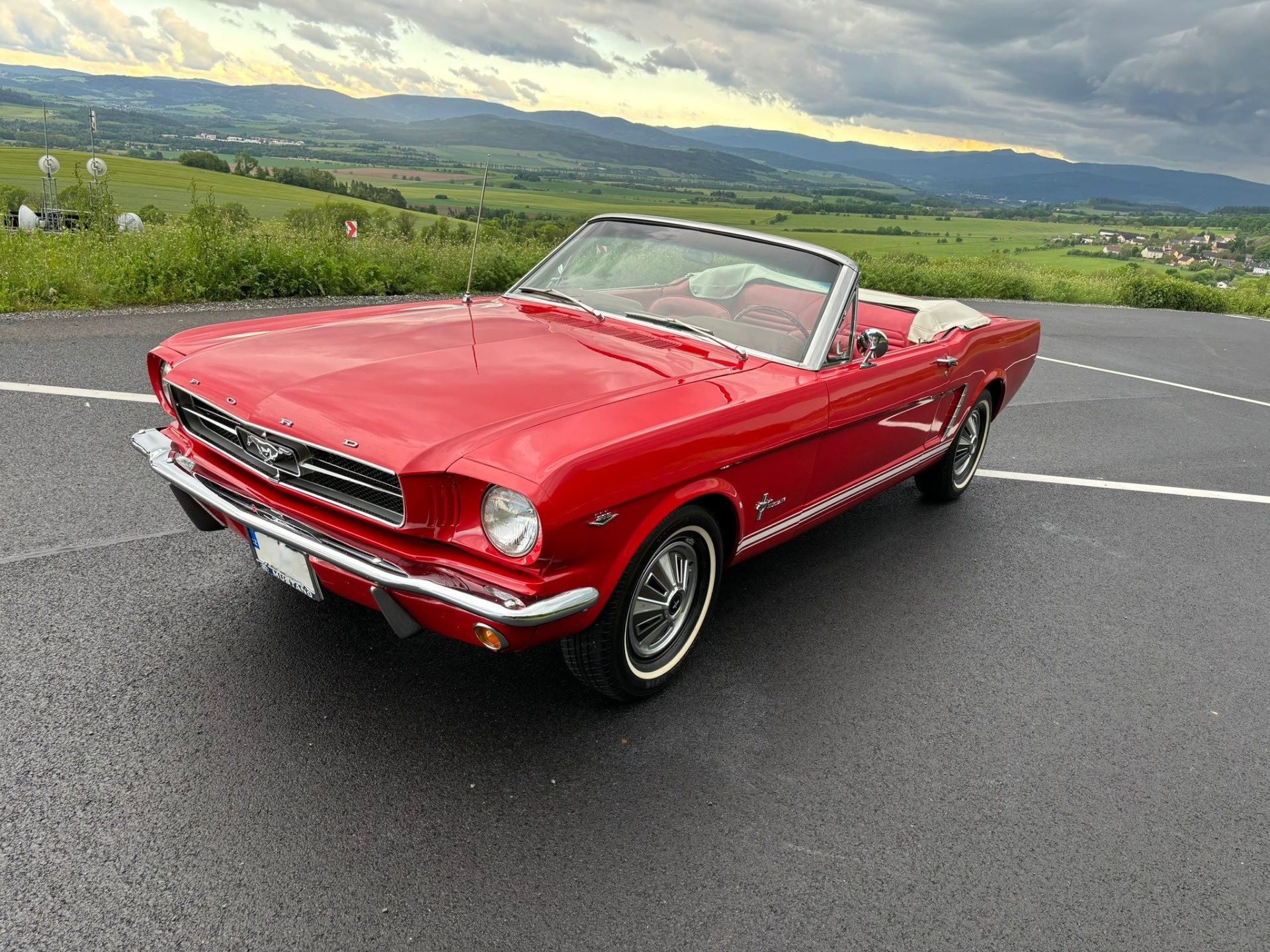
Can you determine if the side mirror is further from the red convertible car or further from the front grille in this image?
the front grille

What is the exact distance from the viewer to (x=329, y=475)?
8.70 feet

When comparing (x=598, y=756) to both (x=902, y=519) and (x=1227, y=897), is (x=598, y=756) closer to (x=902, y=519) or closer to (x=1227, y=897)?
(x=1227, y=897)

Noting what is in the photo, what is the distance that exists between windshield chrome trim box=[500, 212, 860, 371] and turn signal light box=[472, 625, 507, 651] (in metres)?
1.69

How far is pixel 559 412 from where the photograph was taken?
271cm

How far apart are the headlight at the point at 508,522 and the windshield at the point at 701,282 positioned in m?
1.55

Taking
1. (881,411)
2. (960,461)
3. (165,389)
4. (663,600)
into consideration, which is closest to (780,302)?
(881,411)

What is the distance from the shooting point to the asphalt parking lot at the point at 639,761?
7.27 ft

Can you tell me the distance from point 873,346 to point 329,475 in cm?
229

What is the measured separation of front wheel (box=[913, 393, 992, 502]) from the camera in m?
5.25

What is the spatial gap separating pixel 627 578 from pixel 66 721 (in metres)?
1.79

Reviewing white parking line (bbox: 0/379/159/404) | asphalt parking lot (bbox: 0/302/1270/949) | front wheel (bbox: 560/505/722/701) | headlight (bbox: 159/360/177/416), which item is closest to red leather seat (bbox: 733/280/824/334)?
front wheel (bbox: 560/505/722/701)

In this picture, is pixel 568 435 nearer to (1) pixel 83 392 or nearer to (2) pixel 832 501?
(2) pixel 832 501

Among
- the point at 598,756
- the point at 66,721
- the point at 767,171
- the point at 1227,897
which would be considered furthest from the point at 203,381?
the point at 767,171

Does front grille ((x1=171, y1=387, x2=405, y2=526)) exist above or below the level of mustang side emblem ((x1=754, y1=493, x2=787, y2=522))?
above
